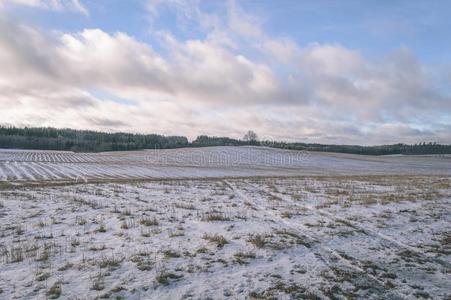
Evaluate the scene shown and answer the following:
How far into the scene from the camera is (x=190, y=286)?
7320 mm

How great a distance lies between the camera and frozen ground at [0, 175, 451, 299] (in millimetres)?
7211

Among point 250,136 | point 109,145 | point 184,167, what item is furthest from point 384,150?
point 184,167

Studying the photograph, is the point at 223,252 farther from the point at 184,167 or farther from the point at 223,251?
the point at 184,167

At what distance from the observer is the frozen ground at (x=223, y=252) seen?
7.21m

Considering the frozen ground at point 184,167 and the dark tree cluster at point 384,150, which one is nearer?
the frozen ground at point 184,167

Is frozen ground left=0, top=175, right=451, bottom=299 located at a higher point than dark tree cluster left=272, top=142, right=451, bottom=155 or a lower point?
lower

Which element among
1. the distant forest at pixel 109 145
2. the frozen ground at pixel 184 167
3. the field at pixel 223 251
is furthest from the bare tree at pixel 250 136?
the field at pixel 223 251

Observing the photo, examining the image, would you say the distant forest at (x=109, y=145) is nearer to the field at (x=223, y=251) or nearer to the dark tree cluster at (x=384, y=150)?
the dark tree cluster at (x=384, y=150)

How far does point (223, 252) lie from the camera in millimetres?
9586

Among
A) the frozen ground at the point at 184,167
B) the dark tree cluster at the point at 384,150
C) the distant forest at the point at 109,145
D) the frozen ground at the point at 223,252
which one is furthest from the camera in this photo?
the dark tree cluster at the point at 384,150

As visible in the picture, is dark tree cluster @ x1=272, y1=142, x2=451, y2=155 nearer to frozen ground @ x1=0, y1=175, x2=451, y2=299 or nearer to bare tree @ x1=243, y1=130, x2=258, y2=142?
bare tree @ x1=243, y1=130, x2=258, y2=142

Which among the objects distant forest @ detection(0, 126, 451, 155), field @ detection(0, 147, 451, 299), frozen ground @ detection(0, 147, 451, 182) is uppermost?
distant forest @ detection(0, 126, 451, 155)

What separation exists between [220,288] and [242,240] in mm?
3555

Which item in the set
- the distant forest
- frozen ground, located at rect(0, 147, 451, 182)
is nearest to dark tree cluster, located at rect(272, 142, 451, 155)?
the distant forest
